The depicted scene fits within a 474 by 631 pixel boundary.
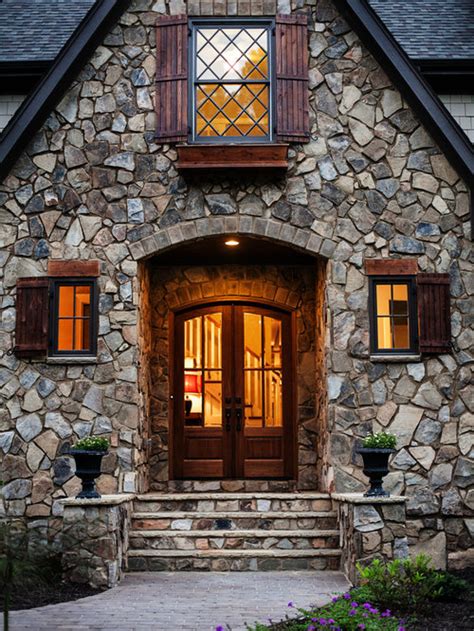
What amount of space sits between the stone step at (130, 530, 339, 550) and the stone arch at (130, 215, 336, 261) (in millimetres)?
3193

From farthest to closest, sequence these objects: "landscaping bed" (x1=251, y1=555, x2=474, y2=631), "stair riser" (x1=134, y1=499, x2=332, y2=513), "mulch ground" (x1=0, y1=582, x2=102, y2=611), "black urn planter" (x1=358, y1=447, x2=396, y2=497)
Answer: "stair riser" (x1=134, y1=499, x2=332, y2=513) < "black urn planter" (x1=358, y1=447, x2=396, y2=497) < "mulch ground" (x1=0, y1=582, x2=102, y2=611) < "landscaping bed" (x1=251, y1=555, x2=474, y2=631)

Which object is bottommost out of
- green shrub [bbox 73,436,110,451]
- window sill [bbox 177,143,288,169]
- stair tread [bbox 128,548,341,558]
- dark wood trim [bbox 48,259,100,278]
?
stair tread [bbox 128,548,341,558]

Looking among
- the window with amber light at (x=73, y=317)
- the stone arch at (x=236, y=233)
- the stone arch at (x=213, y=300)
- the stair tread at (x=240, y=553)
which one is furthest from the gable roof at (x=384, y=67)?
the stair tread at (x=240, y=553)

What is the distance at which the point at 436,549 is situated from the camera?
9.67 metres

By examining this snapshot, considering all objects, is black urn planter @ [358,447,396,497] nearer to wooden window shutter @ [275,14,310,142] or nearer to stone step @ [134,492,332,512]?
stone step @ [134,492,332,512]

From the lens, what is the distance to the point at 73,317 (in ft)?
33.6

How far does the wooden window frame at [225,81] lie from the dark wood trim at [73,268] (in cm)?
186

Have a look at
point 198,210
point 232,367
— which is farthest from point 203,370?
point 198,210

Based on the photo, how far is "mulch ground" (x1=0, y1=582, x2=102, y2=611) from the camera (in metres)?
7.55

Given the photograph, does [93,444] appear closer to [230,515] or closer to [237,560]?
[230,515]

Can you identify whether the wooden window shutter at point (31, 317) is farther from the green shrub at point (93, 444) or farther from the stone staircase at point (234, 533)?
the stone staircase at point (234, 533)

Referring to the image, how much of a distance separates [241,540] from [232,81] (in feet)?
17.4

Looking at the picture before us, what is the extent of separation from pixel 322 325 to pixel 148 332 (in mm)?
2298

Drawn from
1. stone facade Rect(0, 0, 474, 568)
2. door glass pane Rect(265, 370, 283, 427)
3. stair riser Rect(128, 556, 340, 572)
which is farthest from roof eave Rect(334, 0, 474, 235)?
stair riser Rect(128, 556, 340, 572)
